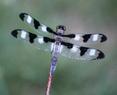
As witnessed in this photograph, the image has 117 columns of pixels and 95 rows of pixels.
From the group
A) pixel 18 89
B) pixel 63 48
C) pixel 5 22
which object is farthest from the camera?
pixel 5 22

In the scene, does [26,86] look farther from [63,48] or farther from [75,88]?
[63,48]

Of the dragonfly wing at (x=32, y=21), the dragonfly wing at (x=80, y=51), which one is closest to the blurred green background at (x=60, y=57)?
the dragonfly wing at (x=80, y=51)

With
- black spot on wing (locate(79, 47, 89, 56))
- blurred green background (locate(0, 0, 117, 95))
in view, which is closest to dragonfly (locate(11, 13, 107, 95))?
black spot on wing (locate(79, 47, 89, 56))

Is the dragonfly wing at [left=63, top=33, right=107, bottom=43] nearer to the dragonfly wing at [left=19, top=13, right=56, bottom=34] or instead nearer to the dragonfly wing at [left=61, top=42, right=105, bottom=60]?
the dragonfly wing at [left=61, top=42, right=105, bottom=60]

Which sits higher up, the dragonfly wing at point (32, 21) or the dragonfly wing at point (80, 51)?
the dragonfly wing at point (32, 21)

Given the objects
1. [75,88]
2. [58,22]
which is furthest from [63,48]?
[58,22]

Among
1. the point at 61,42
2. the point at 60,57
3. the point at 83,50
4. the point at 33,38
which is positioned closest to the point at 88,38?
the point at 83,50

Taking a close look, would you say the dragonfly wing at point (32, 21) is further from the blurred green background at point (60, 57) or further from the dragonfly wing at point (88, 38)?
the blurred green background at point (60, 57)

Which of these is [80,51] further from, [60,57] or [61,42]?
[60,57]
